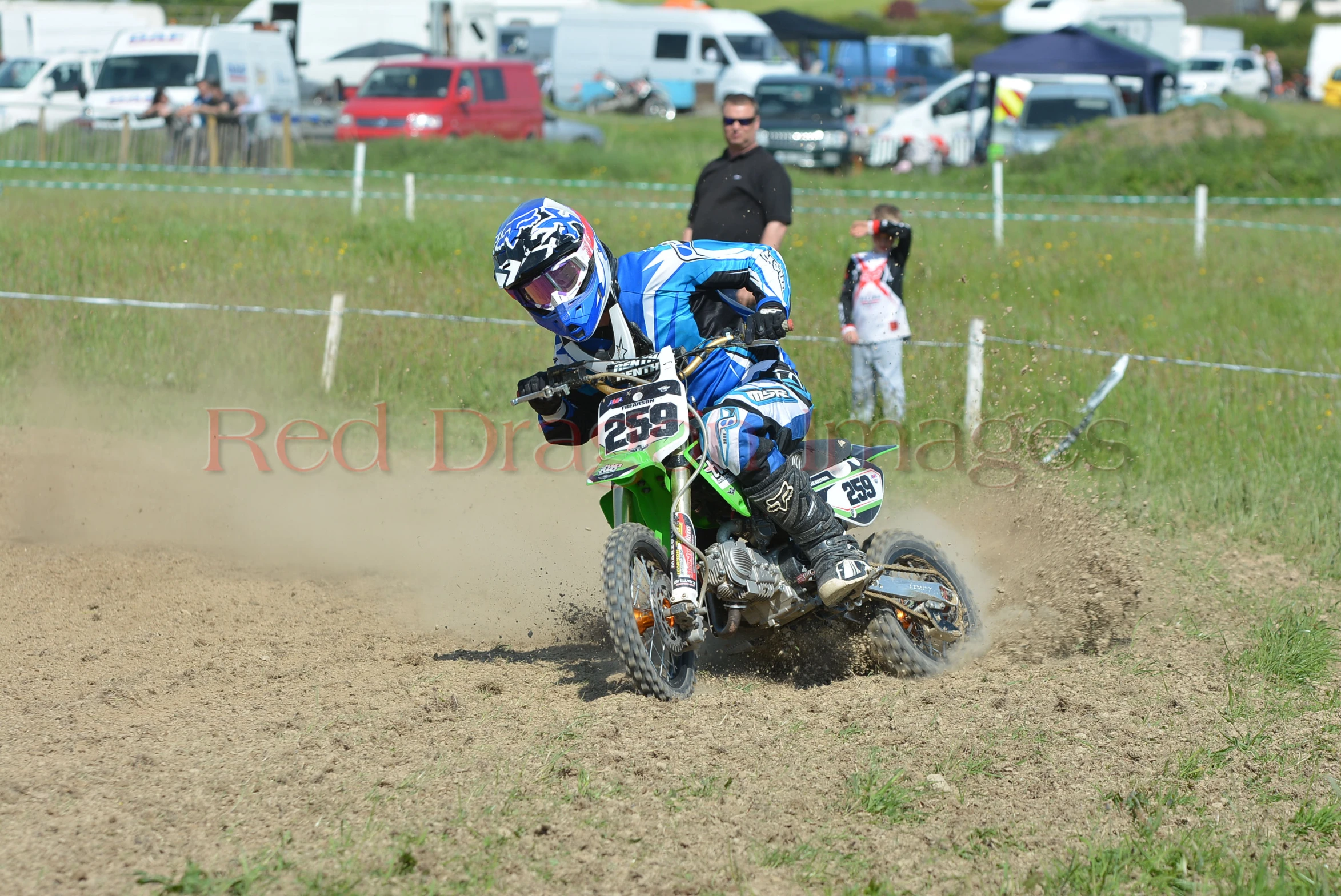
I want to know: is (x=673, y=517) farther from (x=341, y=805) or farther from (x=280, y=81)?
(x=280, y=81)

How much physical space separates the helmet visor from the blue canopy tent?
73.6ft

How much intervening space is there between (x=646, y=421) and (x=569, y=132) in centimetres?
2279

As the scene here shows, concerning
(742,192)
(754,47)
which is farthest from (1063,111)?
(742,192)

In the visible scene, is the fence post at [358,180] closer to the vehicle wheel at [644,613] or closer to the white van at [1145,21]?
the vehicle wheel at [644,613]

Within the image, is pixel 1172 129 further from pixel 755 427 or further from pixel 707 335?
pixel 755 427

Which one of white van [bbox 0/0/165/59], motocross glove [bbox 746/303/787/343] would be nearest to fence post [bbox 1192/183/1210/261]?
motocross glove [bbox 746/303/787/343]

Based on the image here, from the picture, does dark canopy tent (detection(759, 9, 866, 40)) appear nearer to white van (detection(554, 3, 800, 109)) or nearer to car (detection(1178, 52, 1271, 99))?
white van (detection(554, 3, 800, 109))

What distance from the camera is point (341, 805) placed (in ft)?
12.9

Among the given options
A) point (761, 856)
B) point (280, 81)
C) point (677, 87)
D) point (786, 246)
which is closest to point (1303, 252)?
point (786, 246)

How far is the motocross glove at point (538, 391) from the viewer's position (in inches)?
199

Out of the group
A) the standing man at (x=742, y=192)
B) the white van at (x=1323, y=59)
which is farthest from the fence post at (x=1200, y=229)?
the white van at (x=1323, y=59)

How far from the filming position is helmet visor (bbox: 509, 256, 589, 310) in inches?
186

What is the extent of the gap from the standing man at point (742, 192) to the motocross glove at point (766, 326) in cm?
424

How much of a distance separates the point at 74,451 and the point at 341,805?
6.27 m
